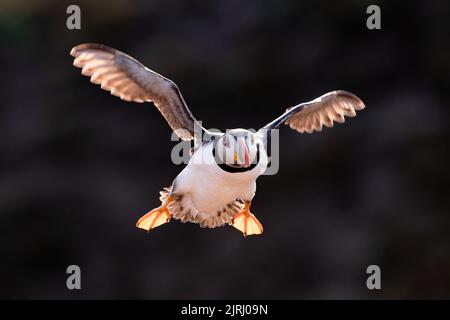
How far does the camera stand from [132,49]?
7309 millimetres

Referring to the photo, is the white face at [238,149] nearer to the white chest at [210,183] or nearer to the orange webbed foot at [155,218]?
the white chest at [210,183]

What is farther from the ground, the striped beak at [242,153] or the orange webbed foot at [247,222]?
the striped beak at [242,153]

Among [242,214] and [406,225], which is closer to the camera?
[242,214]

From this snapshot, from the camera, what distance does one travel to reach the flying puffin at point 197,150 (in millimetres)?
2842

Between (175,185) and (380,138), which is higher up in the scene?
(380,138)

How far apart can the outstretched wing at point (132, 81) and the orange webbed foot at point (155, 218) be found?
1.08ft

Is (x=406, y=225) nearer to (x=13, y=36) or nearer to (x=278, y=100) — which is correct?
(x=278, y=100)

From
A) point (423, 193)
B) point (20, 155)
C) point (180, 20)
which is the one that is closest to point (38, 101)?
point (20, 155)

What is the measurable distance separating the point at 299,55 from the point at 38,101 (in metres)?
2.63

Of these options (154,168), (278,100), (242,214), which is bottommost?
(242,214)

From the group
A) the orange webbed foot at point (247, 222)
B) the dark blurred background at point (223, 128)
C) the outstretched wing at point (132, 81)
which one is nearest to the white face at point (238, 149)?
the outstretched wing at point (132, 81)

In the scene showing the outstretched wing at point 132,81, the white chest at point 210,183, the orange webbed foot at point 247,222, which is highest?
the outstretched wing at point 132,81

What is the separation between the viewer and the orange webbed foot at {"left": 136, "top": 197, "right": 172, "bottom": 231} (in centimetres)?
323

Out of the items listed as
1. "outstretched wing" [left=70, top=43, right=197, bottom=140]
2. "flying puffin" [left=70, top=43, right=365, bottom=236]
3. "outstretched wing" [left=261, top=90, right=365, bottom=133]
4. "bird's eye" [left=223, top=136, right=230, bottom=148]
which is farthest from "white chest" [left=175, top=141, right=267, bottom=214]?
"outstretched wing" [left=261, top=90, right=365, bottom=133]
